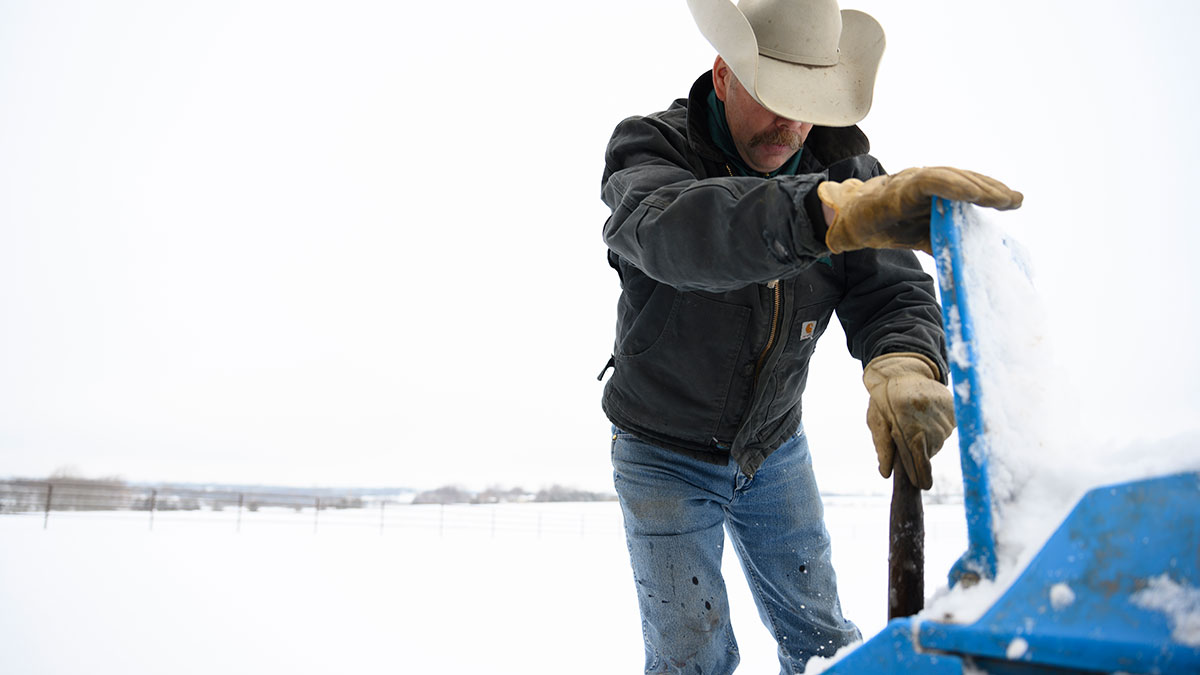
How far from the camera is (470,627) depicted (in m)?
5.14

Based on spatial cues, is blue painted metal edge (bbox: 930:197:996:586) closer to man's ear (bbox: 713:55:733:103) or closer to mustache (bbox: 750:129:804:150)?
mustache (bbox: 750:129:804:150)

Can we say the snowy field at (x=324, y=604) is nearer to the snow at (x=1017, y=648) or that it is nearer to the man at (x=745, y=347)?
the man at (x=745, y=347)

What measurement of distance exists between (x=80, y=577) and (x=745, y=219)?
23.5 feet

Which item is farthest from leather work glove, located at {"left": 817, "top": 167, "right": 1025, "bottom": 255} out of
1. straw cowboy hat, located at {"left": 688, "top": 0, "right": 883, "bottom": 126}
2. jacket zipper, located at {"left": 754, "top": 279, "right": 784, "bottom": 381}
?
jacket zipper, located at {"left": 754, "top": 279, "right": 784, "bottom": 381}

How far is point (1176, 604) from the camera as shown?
2.19 feet

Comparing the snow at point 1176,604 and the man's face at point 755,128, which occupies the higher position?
the man's face at point 755,128

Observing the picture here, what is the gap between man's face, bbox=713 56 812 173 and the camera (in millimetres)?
1718

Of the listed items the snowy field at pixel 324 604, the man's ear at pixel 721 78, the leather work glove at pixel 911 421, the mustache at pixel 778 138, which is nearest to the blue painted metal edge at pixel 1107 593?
the leather work glove at pixel 911 421

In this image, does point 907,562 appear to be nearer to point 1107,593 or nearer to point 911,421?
point 911,421

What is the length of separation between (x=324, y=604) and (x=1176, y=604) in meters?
5.94

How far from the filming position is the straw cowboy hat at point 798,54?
153 centimetres

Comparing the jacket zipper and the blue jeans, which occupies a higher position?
the jacket zipper

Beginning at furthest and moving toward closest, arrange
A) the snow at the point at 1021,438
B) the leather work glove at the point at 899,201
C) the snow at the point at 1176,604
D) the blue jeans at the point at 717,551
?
the blue jeans at the point at 717,551 → the leather work glove at the point at 899,201 → the snow at the point at 1021,438 → the snow at the point at 1176,604

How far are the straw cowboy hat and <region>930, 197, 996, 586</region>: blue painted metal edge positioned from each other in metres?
0.67
